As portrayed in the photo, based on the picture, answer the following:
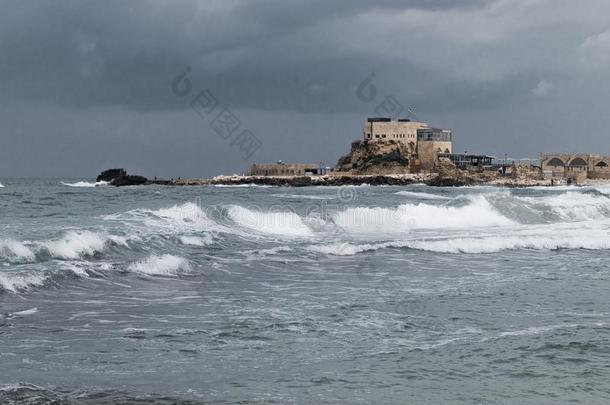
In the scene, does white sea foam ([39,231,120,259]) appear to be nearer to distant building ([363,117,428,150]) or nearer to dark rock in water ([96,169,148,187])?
dark rock in water ([96,169,148,187])

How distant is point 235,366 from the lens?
7.78 m

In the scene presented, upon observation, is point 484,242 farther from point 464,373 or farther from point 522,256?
point 464,373

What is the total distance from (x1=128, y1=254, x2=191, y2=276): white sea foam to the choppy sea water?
0.04 m

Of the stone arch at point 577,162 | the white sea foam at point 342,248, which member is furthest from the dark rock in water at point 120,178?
the white sea foam at point 342,248

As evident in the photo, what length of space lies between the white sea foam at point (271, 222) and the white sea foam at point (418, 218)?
1726 mm

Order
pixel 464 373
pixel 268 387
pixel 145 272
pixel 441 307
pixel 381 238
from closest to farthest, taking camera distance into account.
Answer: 1. pixel 268 387
2. pixel 464 373
3. pixel 441 307
4. pixel 145 272
5. pixel 381 238

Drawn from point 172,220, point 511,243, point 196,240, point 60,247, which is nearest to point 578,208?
point 511,243

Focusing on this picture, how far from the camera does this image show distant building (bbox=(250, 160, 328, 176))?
10844 centimetres

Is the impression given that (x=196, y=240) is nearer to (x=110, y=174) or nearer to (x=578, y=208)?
(x=578, y=208)

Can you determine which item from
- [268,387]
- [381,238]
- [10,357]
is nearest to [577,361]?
[268,387]

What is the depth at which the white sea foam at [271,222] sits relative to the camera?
25364 millimetres

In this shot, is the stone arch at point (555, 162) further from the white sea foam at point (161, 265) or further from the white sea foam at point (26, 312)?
the white sea foam at point (26, 312)

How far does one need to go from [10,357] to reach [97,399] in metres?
1.83

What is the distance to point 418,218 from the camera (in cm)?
3092
